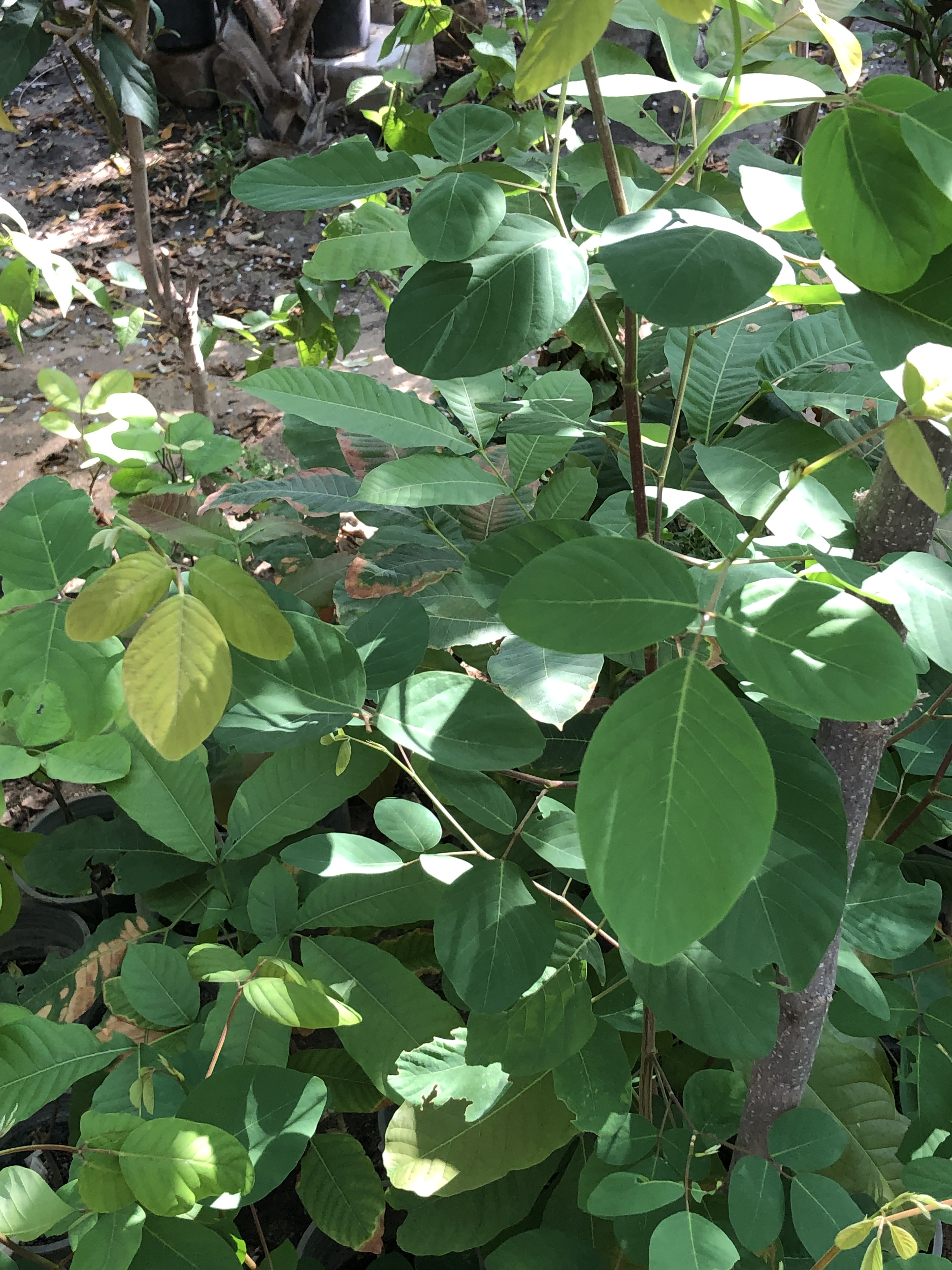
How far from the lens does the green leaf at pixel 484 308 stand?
47 cm

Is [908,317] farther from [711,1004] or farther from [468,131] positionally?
[711,1004]

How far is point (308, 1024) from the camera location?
1.95 ft

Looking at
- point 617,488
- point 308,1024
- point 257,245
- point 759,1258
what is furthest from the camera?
point 257,245

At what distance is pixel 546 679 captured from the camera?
0.68m

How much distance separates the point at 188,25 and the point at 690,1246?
21.3ft

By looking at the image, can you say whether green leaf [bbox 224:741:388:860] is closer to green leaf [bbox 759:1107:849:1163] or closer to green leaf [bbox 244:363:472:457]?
green leaf [bbox 244:363:472:457]

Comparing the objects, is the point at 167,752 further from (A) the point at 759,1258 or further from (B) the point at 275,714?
(A) the point at 759,1258

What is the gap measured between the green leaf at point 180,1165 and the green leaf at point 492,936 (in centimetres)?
18

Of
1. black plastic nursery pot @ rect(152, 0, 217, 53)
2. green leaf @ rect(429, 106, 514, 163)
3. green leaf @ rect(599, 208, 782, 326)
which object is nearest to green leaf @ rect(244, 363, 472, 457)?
green leaf @ rect(429, 106, 514, 163)

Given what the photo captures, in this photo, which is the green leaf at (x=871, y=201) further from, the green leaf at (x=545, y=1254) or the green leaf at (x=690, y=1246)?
the green leaf at (x=545, y=1254)

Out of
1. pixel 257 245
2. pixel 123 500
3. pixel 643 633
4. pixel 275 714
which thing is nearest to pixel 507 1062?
pixel 275 714

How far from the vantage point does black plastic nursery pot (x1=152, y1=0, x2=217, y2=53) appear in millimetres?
5289

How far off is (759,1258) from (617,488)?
0.82 metres

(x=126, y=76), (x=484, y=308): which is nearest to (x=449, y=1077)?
(x=484, y=308)
